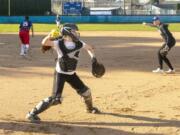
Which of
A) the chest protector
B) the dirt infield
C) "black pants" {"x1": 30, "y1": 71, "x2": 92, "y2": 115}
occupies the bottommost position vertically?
the dirt infield

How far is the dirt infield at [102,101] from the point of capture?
916cm

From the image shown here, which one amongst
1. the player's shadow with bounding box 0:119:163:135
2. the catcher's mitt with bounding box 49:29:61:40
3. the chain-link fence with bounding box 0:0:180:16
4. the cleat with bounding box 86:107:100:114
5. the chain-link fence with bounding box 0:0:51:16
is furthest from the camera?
the chain-link fence with bounding box 0:0:180:16

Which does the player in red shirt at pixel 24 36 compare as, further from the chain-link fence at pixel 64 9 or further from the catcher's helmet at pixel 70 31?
the chain-link fence at pixel 64 9

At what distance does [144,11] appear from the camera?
8206 cm

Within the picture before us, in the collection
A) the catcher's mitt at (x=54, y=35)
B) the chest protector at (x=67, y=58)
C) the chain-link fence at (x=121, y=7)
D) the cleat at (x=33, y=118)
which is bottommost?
the chain-link fence at (x=121, y=7)

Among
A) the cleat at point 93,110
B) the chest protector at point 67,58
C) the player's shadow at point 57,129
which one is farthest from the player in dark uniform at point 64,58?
the cleat at point 93,110

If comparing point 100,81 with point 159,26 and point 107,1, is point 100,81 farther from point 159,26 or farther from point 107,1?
point 107,1

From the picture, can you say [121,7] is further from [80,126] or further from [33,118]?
[80,126]

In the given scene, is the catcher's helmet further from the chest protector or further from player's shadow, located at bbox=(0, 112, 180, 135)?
player's shadow, located at bbox=(0, 112, 180, 135)

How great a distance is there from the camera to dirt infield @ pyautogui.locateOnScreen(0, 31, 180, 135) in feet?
30.1

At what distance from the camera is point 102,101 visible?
461 inches

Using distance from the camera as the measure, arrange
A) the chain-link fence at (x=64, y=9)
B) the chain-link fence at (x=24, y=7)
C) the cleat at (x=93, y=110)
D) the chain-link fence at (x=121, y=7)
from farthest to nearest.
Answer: the chain-link fence at (x=121, y=7)
the chain-link fence at (x=64, y=9)
the chain-link fence at (x=24, y=7)
the cleat at (x=93, y=110)

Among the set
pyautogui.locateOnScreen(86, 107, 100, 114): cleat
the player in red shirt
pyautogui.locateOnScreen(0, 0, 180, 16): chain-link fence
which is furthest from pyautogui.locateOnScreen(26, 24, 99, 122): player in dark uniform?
pyautogui.locateOnScreen(0, 0, 180, 16): chain-link fence

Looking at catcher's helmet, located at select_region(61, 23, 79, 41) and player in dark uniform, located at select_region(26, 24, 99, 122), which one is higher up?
catcher's helmet, located at select_region(61, 23, 79, 41)
